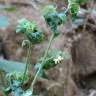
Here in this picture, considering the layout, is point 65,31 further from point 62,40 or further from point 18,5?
point 18,5

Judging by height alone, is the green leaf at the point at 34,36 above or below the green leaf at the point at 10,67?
above

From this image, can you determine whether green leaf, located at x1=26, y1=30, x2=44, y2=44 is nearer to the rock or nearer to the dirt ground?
the dirt ground

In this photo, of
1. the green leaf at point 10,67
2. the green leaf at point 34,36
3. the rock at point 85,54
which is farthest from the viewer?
the rock at point 85,54

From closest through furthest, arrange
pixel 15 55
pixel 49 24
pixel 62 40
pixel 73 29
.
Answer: pixel 49 24 < pixel 15 55 < pixel 62 40 < pixel 73 29

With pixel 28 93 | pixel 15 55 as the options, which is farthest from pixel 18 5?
pixel 28 93

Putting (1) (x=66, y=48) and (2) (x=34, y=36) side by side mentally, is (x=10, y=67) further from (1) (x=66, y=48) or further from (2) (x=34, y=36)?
(1) (x=66, y=48)

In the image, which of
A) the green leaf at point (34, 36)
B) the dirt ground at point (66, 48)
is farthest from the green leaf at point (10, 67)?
the dirt ground at point (66, 48)

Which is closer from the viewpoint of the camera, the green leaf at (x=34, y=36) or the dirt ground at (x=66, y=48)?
the green leaf at (x=34, y=36)

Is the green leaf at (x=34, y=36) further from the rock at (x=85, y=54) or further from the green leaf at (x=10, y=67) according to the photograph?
the rock at (x=85, y=54)

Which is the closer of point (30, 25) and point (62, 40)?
point (30, 25)
